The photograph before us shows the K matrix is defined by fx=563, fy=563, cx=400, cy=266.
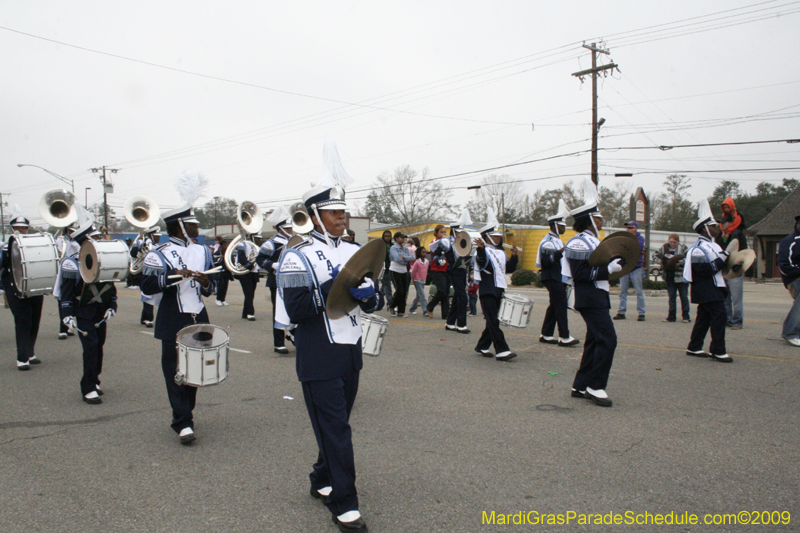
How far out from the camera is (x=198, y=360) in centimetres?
470

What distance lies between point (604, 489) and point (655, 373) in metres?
3.78

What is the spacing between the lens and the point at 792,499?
3.63 meters

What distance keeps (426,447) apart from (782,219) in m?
38.4

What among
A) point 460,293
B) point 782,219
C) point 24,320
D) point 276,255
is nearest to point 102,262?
point 24,320

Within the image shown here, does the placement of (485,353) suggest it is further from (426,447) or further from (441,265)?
(441,265)

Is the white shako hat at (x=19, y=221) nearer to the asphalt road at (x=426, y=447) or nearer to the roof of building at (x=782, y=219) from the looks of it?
the asphalt road at (x=426, y=447)

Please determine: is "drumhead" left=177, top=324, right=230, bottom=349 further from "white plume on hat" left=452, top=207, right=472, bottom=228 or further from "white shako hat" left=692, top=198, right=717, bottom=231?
"white shako hat" left=692, top=198, right=717, bottom=231

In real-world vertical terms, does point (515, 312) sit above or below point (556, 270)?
below

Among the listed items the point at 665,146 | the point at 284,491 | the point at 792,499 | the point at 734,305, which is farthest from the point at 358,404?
the point at 665,146

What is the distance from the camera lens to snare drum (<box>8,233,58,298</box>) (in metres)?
7.60

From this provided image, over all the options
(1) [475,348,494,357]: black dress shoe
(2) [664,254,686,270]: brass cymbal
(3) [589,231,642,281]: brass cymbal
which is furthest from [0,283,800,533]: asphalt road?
(2) [664,254,686,270]: brass cymbal

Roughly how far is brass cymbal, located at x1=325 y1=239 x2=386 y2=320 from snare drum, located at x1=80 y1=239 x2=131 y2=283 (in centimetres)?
385

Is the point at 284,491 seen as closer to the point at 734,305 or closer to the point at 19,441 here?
the point at 19,441

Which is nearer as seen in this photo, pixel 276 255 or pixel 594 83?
pixel 276 255
